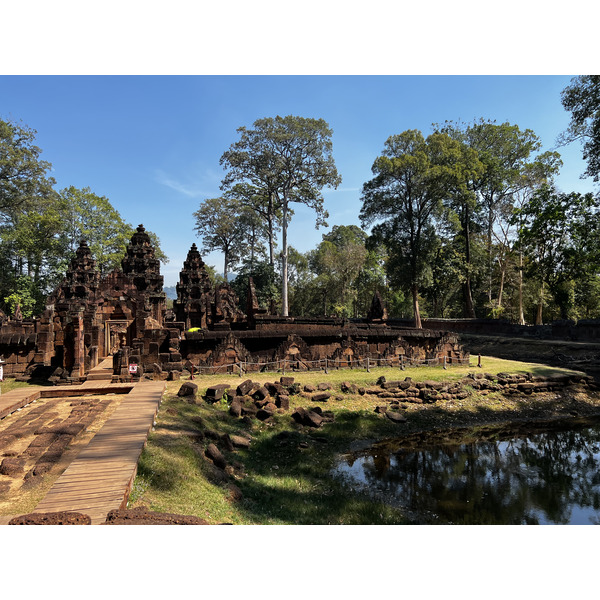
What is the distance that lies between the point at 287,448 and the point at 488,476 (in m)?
4.74

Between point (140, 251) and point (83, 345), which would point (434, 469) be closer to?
point (83, 345)

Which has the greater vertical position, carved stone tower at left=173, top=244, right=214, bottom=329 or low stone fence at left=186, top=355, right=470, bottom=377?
carved stone tower at left=173, top=244, right=214, bottom=329

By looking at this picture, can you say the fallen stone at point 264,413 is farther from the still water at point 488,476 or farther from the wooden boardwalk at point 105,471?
the wooden boardwalk at point 105,471

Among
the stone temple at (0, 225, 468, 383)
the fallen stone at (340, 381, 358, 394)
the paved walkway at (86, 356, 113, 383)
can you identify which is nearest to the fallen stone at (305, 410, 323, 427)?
the fallen stone at (340, 381, 358, 394)

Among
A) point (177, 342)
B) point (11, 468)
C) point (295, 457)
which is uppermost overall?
point (177, 342)

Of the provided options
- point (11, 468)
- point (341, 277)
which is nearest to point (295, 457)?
point (11, 468)

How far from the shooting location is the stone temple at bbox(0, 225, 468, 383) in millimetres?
11414

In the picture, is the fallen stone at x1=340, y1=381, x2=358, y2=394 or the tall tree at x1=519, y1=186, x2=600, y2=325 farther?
the tall tree at x1=519, y1=186, x2=600, y2=325

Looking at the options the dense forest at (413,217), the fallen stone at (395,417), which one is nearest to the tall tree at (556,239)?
the dense forest at (413,217)

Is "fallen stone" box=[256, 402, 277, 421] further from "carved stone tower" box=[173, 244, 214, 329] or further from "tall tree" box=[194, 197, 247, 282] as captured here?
"tall tree" box=[194, 197, 247, 282]

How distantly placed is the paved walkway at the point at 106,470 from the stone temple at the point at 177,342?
420 centimetres

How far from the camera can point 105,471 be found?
490 cm

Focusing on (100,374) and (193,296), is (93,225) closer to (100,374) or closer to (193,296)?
(193,296)

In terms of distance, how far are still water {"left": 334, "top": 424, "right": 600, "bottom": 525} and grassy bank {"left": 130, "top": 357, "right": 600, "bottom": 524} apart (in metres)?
0.64
